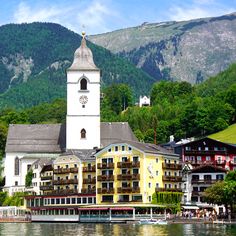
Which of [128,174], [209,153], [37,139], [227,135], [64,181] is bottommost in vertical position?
[64,181]

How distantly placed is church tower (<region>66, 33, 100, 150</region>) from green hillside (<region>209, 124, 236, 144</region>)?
38854mm

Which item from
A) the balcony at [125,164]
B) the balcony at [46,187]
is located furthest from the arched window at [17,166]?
the balcony at [125,164]

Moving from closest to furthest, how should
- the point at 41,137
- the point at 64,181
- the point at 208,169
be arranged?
1. the point at 64,181
2. the point at 208,169
3. the point at 41,137

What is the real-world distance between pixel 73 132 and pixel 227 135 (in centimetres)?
4971

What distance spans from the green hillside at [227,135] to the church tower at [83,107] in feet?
127

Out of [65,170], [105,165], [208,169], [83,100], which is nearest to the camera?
[105,165]

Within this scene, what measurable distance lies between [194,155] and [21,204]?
3193cm

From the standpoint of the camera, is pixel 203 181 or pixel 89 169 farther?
pixel 203 181

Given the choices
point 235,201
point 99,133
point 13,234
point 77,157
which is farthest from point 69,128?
point 13,234

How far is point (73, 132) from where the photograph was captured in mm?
138250

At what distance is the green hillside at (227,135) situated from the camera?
169200 mm

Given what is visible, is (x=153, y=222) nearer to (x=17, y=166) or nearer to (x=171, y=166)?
(x=171, y=166)

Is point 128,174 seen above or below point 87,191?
above

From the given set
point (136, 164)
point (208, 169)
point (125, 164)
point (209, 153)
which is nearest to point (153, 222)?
point (136, 164)
